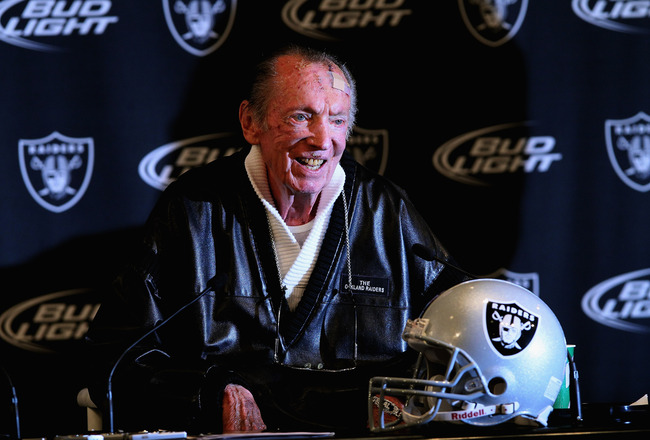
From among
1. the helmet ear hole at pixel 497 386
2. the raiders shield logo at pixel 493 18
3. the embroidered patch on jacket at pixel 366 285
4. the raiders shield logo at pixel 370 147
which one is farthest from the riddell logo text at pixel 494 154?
the helmet ear hole at pixel 497 386

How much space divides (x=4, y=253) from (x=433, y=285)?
1626mm

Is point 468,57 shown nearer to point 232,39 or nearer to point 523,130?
point 523,130

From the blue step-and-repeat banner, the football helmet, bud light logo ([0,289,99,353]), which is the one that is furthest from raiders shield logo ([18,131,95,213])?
the football helmet

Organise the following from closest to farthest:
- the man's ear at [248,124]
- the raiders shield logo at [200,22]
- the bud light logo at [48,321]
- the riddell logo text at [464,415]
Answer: the riddell logo text at [464,415] < the man's ear at [248,124] < the bud light logo at [48,321] < the raiders shield logo at [200,22]

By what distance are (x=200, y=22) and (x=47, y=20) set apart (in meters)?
0.58

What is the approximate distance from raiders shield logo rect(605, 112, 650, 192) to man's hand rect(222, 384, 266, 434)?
6.49ft

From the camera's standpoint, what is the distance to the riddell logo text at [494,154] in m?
3.65

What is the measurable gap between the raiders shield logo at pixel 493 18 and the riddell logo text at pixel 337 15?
0.82 feet

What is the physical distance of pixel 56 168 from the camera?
344cm

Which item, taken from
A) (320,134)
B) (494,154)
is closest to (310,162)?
(320,134)

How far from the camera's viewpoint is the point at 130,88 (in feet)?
11.4

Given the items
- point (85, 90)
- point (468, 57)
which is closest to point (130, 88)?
point (85, 90)

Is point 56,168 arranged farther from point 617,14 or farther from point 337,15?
point 617,14

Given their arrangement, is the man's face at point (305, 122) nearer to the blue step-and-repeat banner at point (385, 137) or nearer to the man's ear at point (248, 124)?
the man's ear at point (248, 124)
